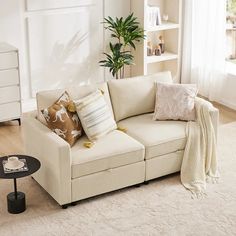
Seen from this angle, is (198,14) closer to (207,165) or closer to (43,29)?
(43,29)

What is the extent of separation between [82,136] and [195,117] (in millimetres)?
1067

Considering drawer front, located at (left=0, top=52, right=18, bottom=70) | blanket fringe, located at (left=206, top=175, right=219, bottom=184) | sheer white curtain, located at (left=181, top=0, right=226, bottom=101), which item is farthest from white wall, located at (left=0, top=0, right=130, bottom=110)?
blanket fringe, located at (left=206, top=175, right=219, bottom=184)

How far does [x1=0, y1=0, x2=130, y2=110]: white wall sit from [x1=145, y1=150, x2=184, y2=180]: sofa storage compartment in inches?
90.2

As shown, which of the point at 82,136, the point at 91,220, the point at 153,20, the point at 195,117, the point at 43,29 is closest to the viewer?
the point at 91,220

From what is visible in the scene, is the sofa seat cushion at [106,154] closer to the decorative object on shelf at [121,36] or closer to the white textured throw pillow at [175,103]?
the white textured throw pillow at [175,103]

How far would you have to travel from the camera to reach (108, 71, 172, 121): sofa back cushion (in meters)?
5.23

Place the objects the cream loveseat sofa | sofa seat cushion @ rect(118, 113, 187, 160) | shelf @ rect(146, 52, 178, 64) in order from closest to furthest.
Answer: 1. the cream loveseat sofa
2. sofa seat cushion @ rect(118, 113, 187, 160)
3. shelf @ rect(146, 52, 178, 64)

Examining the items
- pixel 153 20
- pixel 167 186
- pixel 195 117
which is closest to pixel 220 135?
pixel 195 117

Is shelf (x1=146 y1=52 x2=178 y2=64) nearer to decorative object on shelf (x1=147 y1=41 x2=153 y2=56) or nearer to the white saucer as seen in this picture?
decorative object on shelf (x1=147 y1=41 x2=153 y2=56)

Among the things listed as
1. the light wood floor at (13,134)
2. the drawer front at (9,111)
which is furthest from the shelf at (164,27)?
the drawer front at (9,111)

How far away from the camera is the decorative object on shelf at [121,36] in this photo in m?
6.79

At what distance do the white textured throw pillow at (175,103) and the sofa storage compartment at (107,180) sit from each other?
61 cm

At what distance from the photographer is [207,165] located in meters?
5.14

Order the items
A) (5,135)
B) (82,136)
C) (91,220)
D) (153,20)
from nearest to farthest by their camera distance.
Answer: (91,220) < (82,136) < (5,135) < (153,20)
